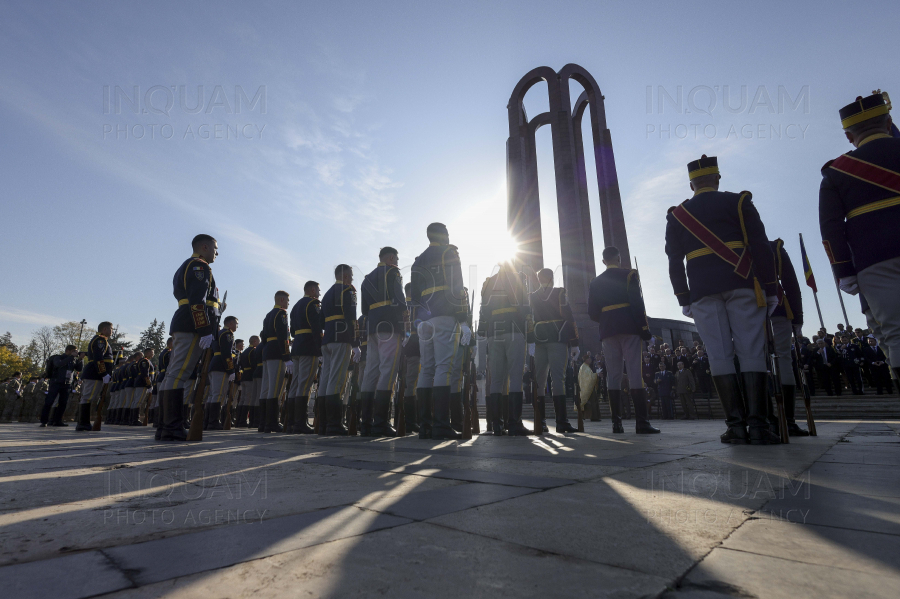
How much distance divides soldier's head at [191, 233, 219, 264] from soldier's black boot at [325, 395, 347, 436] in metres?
2.54

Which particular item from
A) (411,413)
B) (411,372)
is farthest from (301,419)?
(411,372)

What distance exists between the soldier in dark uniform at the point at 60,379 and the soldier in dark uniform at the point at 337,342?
8.64m

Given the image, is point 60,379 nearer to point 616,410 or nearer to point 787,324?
point 616,410

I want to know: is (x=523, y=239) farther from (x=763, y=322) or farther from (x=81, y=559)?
(x=81, y=559)

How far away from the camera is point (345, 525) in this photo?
4.83 ft

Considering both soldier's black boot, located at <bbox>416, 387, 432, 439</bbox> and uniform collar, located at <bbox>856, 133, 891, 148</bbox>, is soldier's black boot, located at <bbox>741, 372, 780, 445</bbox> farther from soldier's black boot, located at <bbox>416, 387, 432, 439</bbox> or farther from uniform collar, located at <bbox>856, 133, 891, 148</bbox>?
soldier's black boot, located at <bbox>416, 387, 432, 439</bbox>

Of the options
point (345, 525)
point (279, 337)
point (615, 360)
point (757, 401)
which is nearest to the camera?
point (345, 525)

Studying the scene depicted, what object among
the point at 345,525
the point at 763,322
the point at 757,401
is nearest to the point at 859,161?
the point at 763,322

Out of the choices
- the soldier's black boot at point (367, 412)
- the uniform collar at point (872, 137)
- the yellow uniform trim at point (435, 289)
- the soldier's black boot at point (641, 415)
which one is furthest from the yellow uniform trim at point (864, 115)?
the soldier's black boot at point (367, 412)

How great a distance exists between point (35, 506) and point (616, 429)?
5631 millimetres

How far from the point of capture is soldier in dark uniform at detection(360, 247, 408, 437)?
241 inches

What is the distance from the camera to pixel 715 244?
4.12 meters

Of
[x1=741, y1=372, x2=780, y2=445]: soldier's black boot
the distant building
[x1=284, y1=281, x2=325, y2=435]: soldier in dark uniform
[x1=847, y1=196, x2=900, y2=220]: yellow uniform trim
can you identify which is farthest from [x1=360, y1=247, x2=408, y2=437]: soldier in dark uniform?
the distant building

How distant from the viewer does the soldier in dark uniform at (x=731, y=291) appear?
13.0ft
